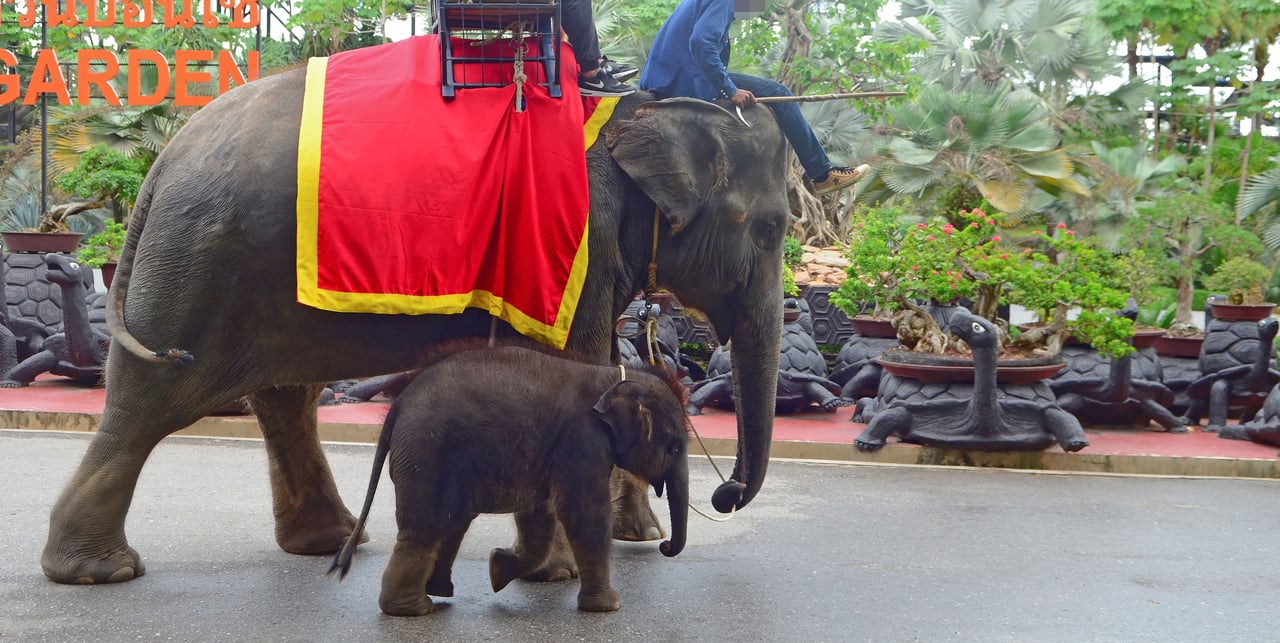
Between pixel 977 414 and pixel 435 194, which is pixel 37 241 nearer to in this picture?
pixel 977 414

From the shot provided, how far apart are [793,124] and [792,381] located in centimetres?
447

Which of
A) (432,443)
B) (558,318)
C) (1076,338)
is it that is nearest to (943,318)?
(1076,338)

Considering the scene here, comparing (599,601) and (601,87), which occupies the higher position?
(601,87)

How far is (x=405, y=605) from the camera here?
14.2 ft

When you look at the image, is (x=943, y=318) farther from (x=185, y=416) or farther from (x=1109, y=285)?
(x=185, y=416)

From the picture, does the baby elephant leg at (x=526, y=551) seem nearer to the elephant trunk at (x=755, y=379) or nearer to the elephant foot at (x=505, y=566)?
the elephant foot at (x=505, y=566)

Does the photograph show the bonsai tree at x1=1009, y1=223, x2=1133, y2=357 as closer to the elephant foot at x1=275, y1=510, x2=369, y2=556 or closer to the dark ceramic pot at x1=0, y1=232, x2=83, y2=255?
the elephant foot at x1=275, y1=510, x2=369, y2=556

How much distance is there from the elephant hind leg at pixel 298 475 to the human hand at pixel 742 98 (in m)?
1.96

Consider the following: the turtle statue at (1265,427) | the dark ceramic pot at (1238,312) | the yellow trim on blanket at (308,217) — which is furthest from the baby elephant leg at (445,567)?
the dark ceramic pot at (1238,312)

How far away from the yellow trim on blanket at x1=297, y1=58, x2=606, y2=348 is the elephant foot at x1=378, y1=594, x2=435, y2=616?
3.05 ft

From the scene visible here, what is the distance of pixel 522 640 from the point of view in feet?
13.7

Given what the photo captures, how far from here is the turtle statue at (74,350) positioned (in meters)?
9.55

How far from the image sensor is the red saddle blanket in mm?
4430

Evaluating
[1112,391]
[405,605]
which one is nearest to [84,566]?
[405,605]
